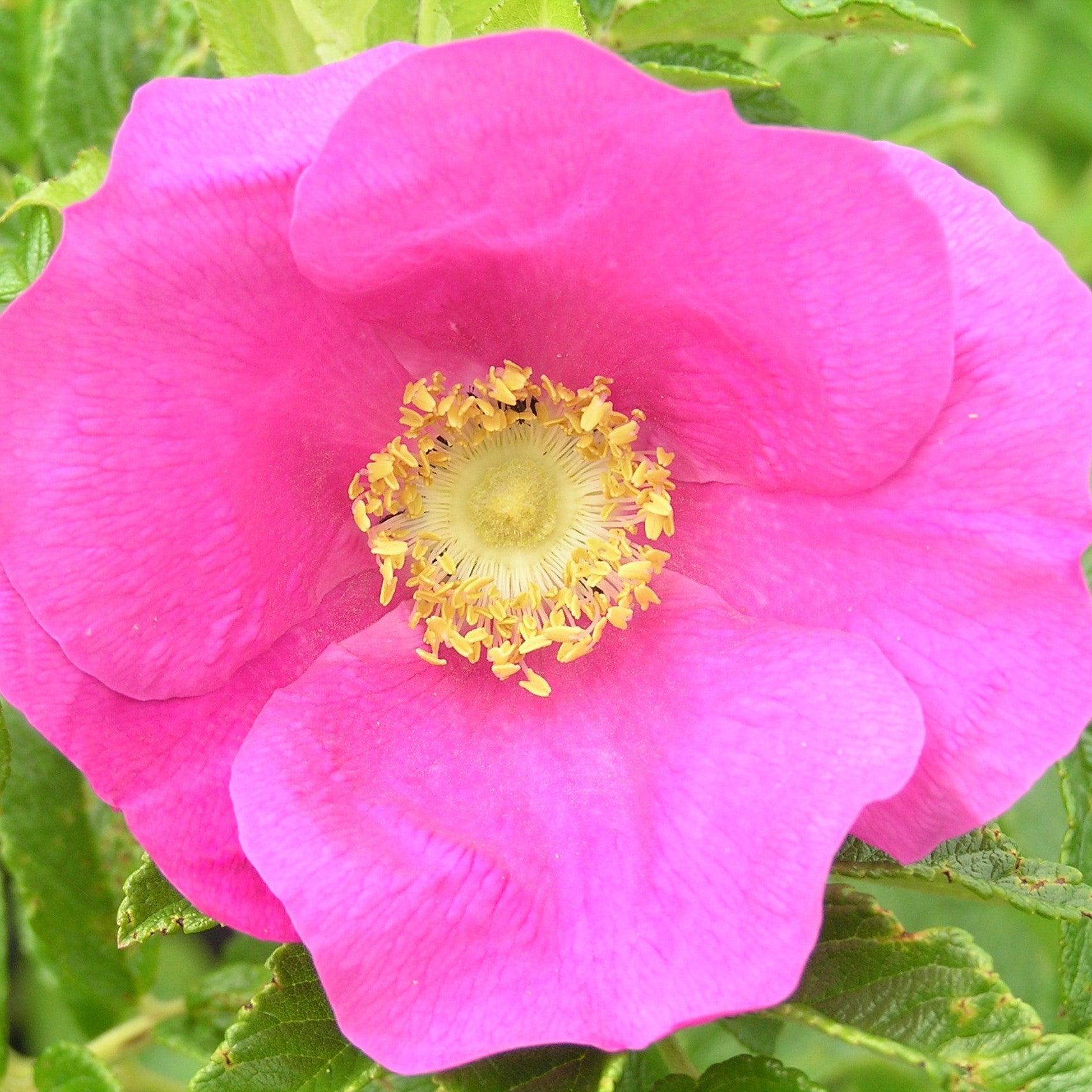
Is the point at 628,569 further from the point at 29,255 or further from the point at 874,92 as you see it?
the point at 874,92

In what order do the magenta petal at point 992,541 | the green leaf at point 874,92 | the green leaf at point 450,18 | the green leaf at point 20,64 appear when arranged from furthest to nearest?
the green leaf at point 874,92, the green leaf at point 20,64, the green leaf at point 450,18, the magenta petal at point 992,541

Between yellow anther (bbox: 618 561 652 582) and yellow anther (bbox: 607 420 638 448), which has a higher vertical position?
yellow anther (bbox: 607 420 638 448)

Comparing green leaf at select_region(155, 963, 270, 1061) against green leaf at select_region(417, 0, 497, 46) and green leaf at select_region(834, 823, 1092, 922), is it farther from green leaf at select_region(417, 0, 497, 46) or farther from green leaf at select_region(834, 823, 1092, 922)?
green leaf at select_region(417, 0, 497, 46)

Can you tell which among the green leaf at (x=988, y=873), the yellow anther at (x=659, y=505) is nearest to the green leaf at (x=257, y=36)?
the yellow anther at (x=659, y=505)

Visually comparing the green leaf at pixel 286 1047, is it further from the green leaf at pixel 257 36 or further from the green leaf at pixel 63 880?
the green leaf at pixel 257 36

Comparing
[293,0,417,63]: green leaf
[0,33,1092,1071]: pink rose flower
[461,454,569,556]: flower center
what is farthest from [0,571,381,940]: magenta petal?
[293,0,417,63]: green leaf

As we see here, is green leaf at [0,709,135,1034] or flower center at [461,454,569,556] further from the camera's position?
green leaf at [0,709,135,1034]
